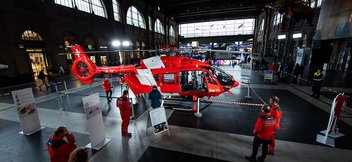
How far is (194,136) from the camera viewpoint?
17.0 feet

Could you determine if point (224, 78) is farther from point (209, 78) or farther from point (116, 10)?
point (116, 10)

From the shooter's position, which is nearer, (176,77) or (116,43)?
(176,77)

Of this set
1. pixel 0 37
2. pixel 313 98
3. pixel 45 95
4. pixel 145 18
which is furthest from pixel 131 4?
pixel 313 98

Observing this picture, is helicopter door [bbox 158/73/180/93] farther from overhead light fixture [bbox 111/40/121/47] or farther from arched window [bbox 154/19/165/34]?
arched window [bbox 154/19/165/34]

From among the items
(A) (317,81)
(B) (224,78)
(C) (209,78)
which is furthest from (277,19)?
(C) (209,78)

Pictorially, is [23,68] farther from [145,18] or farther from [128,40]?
[145,18]

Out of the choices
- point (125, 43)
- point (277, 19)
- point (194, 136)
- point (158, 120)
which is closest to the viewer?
point (158, 120)

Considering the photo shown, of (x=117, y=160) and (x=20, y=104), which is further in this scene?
(x=20, y=104)

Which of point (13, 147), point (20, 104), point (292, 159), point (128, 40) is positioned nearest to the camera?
point (292, 159)

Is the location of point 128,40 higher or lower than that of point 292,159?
higher

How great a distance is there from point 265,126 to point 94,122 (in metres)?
4.71

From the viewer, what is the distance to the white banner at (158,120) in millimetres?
4883

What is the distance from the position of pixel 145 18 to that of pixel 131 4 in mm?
5221

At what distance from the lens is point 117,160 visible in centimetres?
406
